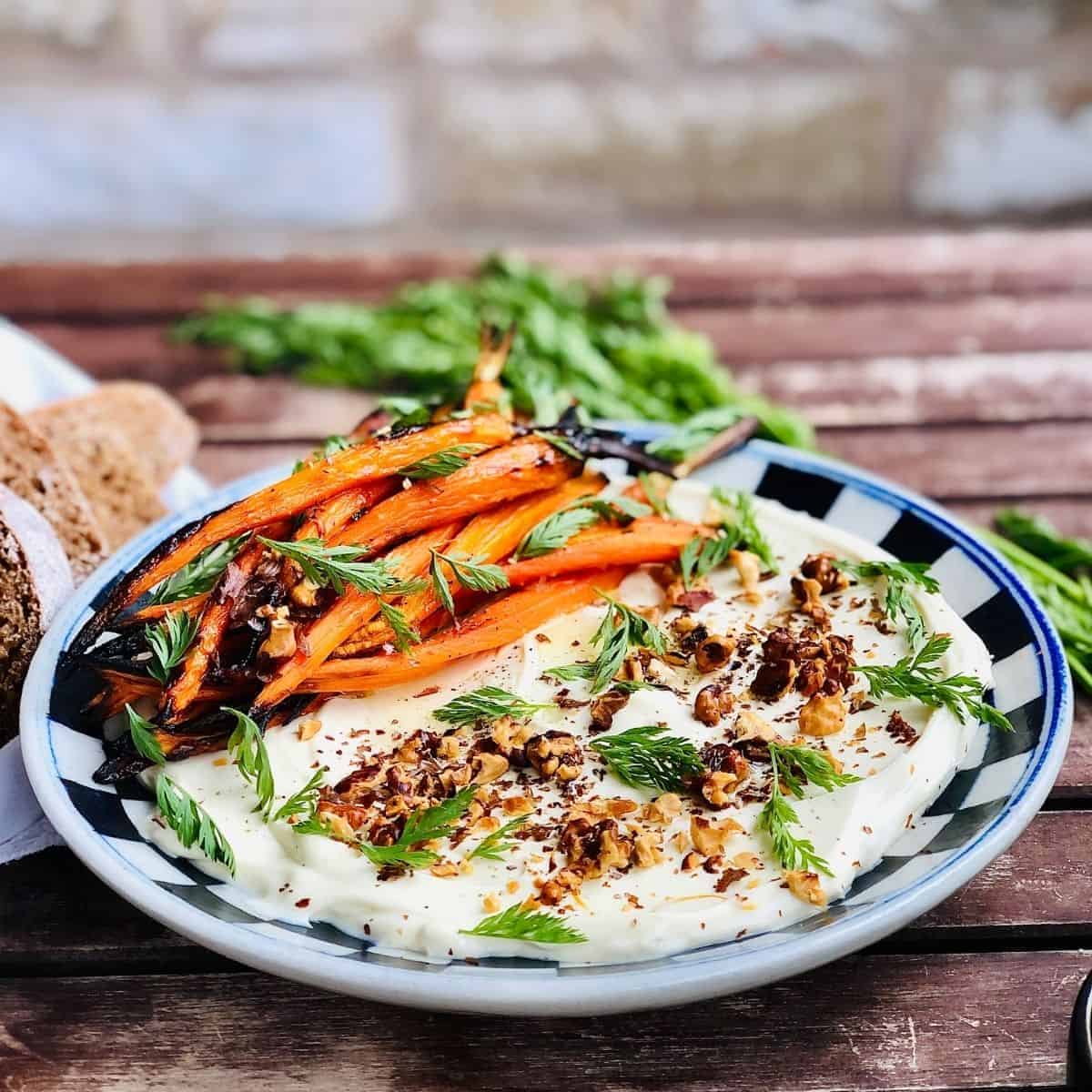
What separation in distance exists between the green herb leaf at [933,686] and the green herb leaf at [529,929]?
70cm

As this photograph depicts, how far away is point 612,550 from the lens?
2.47 meters

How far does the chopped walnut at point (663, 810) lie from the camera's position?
1944 mm

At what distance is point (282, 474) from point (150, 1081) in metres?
1.33

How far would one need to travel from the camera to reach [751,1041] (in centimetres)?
186

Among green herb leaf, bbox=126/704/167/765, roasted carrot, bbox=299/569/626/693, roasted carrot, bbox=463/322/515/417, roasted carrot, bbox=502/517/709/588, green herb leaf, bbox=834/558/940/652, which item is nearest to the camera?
green herb leaf, bbox=126/704/167/765

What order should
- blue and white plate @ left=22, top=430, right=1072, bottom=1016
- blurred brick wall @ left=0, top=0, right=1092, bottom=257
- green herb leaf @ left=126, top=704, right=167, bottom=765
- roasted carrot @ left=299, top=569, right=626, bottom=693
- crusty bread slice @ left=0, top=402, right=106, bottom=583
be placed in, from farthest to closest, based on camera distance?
blurred brick wall @ left=0, top=0, right=1092, bottom=257, crusty bread slice @ left=0, top=402, right=106, bottom=583, roasted carrot @ left=299, top=569, right=626, bottom=693, green herb leaf @ left=126, top=704, right=167, bottom=765, blue and white plate @ left=22, top=430, right=1072, bottom=1016

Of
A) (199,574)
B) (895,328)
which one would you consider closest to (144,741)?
(199,574)

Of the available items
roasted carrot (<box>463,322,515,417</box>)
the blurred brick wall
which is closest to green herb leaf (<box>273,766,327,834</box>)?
roasted carrot (<box>463,322,515,417</box>)

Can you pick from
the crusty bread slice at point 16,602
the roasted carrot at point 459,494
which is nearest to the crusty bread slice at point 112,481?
the crusty bread slice at point 16,602

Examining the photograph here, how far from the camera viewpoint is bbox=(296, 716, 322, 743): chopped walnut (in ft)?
7.04

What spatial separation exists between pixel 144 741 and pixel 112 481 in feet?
3.80

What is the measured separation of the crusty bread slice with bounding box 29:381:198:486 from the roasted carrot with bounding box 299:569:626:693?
49.1 inches

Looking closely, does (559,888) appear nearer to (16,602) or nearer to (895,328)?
(16,602)

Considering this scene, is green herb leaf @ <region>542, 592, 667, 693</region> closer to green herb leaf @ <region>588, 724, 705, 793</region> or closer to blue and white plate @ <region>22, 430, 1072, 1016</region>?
green herb leaf @ <region>588, 724, 705, 793</region>
